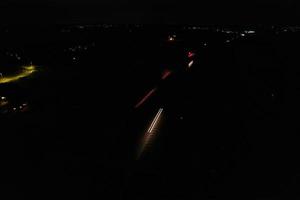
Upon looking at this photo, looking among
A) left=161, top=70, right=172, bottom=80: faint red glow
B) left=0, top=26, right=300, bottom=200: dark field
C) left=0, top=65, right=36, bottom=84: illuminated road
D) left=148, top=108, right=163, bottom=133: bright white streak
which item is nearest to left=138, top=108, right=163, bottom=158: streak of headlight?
left=148, top=108, right=163, bottom=133: bright white streak

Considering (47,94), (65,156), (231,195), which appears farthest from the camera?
(47,94)

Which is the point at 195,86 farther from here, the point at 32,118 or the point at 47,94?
the point at 32,118

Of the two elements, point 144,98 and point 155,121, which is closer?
point 155,121

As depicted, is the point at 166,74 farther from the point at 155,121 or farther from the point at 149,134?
the point at 149,134

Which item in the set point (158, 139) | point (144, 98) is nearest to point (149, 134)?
point (158, 139)

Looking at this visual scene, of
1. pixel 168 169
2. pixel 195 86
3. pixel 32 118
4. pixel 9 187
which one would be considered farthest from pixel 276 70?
pixel 9 187

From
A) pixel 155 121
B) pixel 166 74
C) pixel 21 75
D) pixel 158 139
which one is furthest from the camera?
pixel 21 75

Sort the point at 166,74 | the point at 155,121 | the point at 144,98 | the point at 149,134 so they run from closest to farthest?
the point at 149,134 < the point at 155,121 < the point at 144,98 < the point at 166,74

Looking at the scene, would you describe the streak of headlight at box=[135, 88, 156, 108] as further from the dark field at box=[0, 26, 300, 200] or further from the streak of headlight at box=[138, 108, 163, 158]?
the streak of headlight at box=[138, 108, 163, 158]

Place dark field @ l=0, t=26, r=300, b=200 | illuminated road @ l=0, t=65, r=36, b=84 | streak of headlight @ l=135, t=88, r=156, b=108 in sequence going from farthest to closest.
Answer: illuminated road @ l=0, t=65, r=36, b=84, streak of headlight @ l=135, t=88, r=156, b=108, dark field @ l=0, t=26, r=300, b=200

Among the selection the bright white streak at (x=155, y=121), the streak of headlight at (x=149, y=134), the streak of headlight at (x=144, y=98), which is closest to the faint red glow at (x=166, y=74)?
the streak of headlight at (x=144, y=98)

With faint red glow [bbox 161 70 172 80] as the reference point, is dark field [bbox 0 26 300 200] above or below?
above
